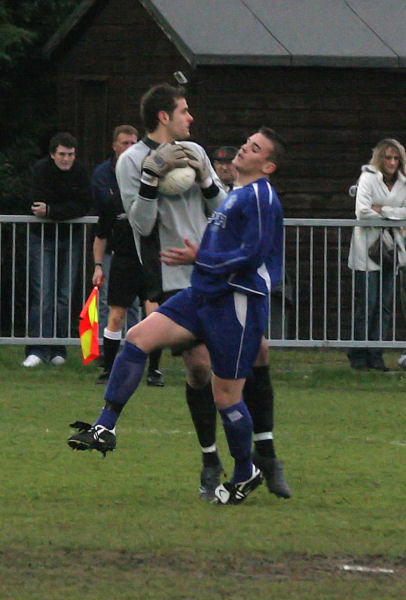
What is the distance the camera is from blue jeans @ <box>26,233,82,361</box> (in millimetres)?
15695

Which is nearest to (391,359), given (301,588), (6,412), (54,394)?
(54,394)

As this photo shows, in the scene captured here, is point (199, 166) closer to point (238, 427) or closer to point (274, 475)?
point (238, 427)

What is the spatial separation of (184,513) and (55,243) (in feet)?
25.8

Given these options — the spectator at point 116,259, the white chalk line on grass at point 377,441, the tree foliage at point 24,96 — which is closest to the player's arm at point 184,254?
the white chalk line on grass at point 377,441

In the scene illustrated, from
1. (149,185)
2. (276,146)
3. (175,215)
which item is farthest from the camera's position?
(175,215)

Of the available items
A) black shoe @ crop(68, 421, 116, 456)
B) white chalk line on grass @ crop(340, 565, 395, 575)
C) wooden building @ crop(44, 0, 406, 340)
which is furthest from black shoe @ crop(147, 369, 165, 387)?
white chalk line on grass @ crop(340, 565, 395, 575)

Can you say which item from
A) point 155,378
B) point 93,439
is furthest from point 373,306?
point 93,439

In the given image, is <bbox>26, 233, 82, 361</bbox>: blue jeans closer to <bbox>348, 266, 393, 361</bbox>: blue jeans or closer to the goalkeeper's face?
<bbox>348, 266, 393, 361</bbox>: blue jeans

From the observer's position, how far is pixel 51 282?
1584 centimetres

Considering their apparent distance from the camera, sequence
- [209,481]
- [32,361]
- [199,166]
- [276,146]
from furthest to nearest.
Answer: [32,361], [199,166], [209,481], [276,146]

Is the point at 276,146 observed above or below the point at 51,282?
above

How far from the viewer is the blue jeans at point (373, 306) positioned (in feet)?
51.6

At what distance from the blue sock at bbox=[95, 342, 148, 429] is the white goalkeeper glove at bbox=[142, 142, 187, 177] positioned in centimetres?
105

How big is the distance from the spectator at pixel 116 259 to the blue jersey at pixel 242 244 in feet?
18.2
